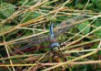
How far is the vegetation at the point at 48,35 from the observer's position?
1.22m

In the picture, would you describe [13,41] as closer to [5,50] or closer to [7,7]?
[5,50]

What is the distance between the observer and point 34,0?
5.15ft

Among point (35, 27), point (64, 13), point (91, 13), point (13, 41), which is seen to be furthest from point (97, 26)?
point (13, 41)

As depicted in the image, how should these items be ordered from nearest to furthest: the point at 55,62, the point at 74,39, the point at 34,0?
the point at 55,62
the point at 74,39
the point at 34,0

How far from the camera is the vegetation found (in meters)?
1.22

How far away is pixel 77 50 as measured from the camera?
1.26 m

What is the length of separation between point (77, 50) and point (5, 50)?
0.35 meters

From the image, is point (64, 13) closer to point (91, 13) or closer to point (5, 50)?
point (91, 13)

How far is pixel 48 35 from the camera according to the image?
131 centimetres

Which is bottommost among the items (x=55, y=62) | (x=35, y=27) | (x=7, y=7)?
(x=55, y=62)

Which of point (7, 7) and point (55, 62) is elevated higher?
point (7, 7)

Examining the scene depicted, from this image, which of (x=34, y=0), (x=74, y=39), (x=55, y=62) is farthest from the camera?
(x=34, y=0)

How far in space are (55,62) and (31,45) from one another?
0.49ft

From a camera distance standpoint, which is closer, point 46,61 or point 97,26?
point 46,61
